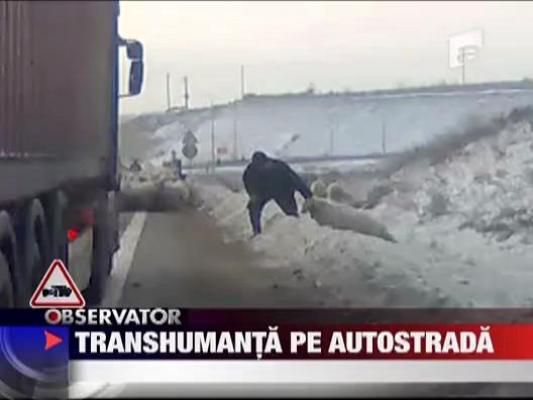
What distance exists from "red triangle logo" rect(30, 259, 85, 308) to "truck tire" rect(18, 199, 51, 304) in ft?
0.06

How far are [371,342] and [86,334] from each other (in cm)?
90

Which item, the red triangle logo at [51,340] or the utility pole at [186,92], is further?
the red triangle logo at [51,340]

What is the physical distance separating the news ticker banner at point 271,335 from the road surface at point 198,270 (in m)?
0.04

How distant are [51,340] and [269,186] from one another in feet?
2.83

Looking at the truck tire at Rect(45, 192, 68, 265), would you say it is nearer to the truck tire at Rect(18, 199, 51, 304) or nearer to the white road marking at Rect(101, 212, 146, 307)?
the truck tire at Rect(18, 199, 51, 304)

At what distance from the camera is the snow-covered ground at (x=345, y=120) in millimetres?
3045

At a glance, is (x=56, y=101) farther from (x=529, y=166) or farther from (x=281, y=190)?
(x=529, y=166)

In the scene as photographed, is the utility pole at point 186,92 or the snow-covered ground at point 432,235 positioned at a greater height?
the utility pole at point 186,92

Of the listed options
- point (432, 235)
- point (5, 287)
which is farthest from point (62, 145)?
point (432, 235)

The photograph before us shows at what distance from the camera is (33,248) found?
3164 millimetres

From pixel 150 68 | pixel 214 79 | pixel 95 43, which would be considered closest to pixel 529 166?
pixel 214 79

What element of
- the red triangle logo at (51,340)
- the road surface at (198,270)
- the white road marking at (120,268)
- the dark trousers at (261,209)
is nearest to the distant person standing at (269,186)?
the dark trousers at (261,209)

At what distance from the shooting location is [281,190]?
3062 millimetres

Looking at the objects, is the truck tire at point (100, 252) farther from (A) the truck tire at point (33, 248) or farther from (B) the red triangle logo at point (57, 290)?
(A) the truck tire at point (33, 248)
